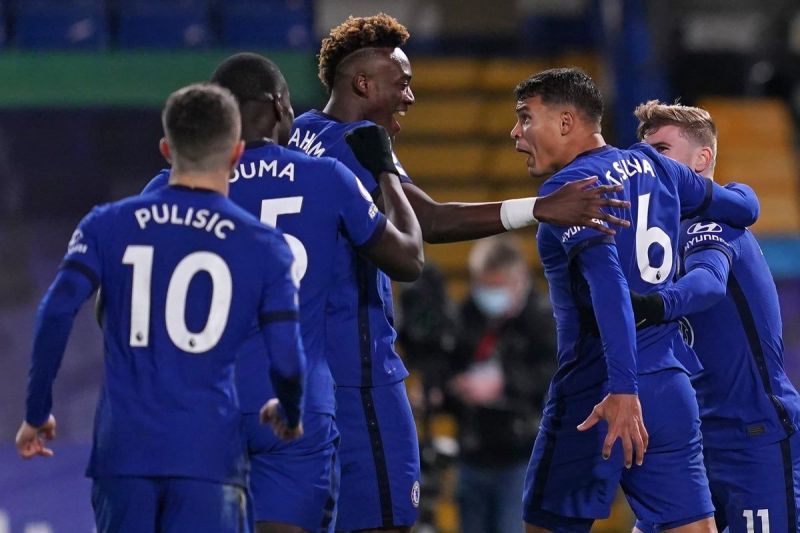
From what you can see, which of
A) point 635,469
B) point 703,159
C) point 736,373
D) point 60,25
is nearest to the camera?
point 635,469

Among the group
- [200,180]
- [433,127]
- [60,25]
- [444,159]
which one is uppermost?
[60,25]

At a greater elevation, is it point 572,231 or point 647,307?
point 572,231

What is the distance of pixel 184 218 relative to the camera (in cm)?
374

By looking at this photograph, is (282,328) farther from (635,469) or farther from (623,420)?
(635,469)

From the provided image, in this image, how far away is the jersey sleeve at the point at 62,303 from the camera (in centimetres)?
368

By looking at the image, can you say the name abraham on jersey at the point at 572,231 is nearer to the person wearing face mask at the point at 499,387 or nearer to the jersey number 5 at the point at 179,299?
the jersey number 5 at the point at 179,299

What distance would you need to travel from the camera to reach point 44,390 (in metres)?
3.74

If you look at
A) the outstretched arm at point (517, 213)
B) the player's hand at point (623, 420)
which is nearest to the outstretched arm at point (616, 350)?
the player's hand at point (623, 420)

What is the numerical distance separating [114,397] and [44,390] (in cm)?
19

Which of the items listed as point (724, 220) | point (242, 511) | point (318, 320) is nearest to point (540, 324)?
point (724, 220)

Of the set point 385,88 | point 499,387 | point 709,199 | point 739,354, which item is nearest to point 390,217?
point 385,88

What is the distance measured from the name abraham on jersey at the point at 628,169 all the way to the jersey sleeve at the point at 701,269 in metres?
0.38

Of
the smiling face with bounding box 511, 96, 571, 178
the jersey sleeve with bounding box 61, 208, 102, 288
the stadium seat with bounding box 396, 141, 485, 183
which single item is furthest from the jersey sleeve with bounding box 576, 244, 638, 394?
the stadium seat with bounding box 396, 141, 485, 183

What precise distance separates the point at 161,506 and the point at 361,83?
183 cm
